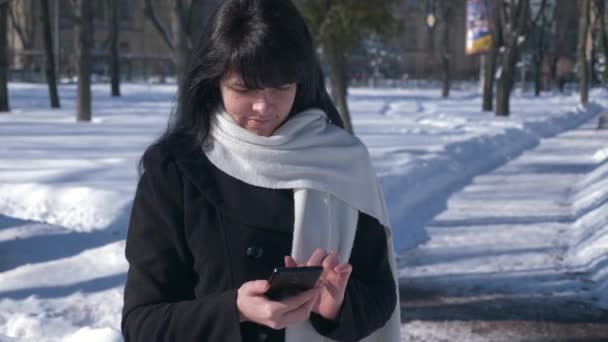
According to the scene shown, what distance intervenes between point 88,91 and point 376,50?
48.4 metres

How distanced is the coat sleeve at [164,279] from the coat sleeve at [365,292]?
0.73ft

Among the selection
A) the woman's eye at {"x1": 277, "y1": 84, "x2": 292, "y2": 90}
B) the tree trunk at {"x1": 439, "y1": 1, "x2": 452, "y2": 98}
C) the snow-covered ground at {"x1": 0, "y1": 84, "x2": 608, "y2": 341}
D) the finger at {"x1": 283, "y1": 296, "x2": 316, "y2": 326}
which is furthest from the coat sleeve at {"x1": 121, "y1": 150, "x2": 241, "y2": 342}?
the tree trunk at {"x1": 439, "y1": 1, "x2": 452, "y2": 98}

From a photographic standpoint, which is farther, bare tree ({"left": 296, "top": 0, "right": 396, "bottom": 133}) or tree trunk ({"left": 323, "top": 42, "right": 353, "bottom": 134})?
tree trunk ({"left": 323, "top": 42, "right": 353, "bottom": 134})

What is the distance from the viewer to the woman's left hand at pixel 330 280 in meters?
1.87

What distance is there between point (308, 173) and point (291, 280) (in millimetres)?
370

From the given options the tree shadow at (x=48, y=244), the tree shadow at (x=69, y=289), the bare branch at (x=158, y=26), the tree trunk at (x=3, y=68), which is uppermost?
the bare branch at (x=158, y=26)

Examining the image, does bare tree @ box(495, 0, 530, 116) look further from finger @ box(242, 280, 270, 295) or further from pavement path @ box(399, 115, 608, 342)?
finger @ box(242, 280, 270, 295)

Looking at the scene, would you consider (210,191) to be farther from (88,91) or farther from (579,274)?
(88,91)

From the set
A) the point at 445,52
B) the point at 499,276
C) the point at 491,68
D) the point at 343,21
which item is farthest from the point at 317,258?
the point at 445,52

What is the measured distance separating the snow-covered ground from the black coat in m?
1.48

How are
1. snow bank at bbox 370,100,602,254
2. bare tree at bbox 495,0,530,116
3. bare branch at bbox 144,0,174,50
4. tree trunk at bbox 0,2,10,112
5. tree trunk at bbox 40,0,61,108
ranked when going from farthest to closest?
bare tree at bbox 495,0,530,116
tree trunk at bbox 40,0,61,108
tree trunk at bbox 0,2,10,112
bare branch at bbox 144,0,174,50
snow bank at bbox 370,100,602,254

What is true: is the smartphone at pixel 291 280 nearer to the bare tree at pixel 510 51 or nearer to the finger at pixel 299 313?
the finger at pixel 299 313

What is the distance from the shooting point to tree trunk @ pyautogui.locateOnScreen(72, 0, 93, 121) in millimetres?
19750

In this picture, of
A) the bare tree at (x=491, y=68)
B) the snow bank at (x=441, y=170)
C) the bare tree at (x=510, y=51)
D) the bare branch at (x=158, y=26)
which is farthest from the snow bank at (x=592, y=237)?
the bare tree at (x=491, y=68)
